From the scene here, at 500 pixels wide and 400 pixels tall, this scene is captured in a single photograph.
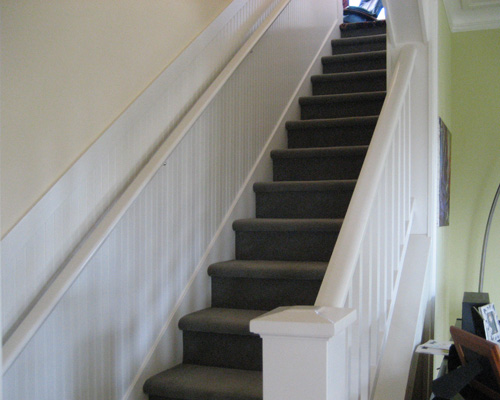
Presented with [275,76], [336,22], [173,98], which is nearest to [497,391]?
[173,98]

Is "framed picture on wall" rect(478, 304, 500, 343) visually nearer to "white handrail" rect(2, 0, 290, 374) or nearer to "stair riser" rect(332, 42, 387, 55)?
"white handrail" rect(2, 0, 290, 374)

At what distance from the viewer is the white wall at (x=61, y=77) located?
5.55 ft

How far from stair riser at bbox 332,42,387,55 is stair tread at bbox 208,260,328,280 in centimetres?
266

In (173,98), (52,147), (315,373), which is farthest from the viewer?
(173,98)

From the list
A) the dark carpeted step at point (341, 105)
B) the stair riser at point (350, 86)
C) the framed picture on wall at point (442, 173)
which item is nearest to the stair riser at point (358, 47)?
the stair riser at point (350, 86)

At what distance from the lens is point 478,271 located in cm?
421

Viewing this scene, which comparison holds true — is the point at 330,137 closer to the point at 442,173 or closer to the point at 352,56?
the point at 442,173

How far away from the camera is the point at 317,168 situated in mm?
3318

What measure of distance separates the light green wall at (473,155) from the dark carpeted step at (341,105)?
752 mm

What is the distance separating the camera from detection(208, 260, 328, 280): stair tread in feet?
7.98

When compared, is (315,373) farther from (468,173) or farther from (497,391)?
(468,173)

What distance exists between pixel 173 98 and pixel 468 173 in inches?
103

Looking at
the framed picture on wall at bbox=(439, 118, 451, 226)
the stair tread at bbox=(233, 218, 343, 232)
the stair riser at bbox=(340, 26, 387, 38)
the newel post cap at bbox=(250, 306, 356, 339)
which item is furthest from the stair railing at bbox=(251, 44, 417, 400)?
the stair riser at bbox=(340, 26, 387, 38)

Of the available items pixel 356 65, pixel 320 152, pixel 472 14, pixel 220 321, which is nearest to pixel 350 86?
pixel 356 65
